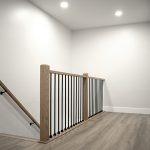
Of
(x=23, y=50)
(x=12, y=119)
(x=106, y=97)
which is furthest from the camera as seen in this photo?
(x=106, y=97)

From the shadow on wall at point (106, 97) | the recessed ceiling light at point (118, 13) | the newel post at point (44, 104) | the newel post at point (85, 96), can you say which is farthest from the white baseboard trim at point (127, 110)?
the newel post at point (44, 104)

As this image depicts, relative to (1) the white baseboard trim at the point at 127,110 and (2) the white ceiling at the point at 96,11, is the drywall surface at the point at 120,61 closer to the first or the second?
(1) the white baseboard trim at the point at 127,110

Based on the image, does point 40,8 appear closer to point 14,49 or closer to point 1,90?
point 14,49

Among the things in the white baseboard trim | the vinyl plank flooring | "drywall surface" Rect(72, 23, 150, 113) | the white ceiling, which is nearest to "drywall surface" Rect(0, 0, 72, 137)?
the white ceiling

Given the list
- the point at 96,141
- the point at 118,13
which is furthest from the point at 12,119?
the point at 118,13

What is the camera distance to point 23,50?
367cm

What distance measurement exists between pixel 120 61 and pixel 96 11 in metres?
1.63

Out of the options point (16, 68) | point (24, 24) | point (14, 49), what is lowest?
point (16, 68)

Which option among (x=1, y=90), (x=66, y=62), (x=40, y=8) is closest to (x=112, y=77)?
(x=66, y=62)

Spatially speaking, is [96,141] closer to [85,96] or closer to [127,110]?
[85,96]

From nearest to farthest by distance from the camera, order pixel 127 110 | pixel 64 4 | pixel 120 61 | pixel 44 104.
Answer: pixel 44 104, pixel 64 4, pixel 127 110, pixel 120 61

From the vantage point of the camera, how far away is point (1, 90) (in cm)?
299

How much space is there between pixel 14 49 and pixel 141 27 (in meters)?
3.44

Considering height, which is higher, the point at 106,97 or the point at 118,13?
the point at 118,13
